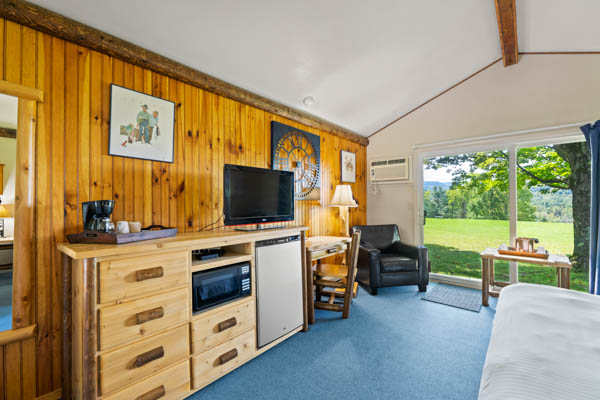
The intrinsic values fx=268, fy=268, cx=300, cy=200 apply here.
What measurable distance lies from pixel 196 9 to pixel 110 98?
0.85 metres

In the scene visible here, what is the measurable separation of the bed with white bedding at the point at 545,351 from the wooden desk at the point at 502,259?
1.54 meters

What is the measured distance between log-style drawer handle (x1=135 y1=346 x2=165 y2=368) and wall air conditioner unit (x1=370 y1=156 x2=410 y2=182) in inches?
153

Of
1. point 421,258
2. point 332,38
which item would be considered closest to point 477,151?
point 421,258

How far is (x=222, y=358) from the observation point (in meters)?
1.86

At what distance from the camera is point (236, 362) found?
76.5 inches

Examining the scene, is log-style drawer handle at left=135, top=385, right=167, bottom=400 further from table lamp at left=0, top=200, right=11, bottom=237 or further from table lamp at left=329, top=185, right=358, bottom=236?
table lamp at left=329, top=185, right=358, bottom=236

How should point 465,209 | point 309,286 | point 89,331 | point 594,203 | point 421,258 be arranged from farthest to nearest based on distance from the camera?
point 465,209 < point 421,258 < point 594,203 < point 309,286 < point 89,331

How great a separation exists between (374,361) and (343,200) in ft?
6.74

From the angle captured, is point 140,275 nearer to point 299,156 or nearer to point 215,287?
point 215,287

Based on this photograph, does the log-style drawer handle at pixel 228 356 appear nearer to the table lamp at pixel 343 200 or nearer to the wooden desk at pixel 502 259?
the table lamp at pixel 343 200

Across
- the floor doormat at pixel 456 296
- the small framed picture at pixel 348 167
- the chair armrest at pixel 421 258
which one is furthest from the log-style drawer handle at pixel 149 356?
the small framed picture at pixel 348 167

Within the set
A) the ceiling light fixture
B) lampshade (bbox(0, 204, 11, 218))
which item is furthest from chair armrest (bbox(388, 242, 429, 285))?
lampshade (bbox(0, 204, 11, 218))

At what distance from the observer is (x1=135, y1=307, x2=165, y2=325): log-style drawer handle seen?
4.84 ft

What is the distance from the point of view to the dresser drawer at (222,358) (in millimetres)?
1730
